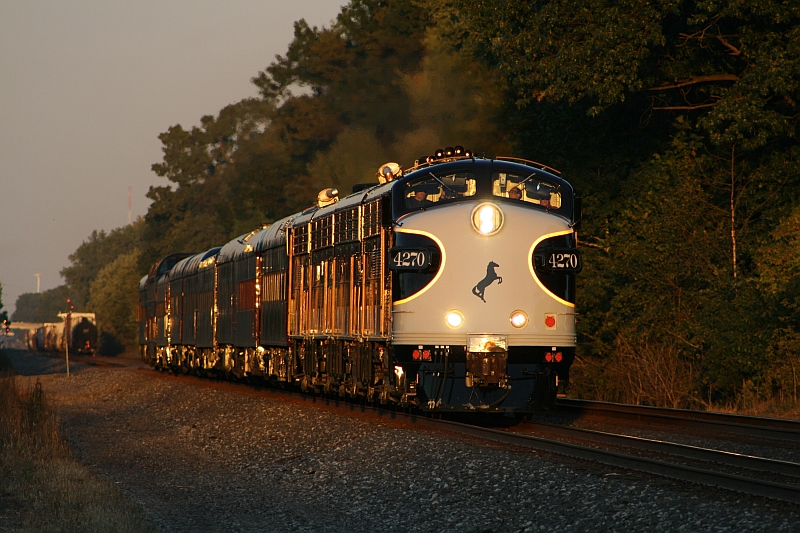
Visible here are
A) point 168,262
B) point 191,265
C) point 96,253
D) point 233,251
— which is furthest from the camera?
→ point 96,253

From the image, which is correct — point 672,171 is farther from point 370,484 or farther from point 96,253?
point 96,253

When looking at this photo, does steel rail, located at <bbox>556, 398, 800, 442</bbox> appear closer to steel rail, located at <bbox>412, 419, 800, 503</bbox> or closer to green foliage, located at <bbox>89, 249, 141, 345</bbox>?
steel rail, located at <bbox>412, 419, 800, 503</bbox>

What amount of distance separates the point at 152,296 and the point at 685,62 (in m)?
28.2

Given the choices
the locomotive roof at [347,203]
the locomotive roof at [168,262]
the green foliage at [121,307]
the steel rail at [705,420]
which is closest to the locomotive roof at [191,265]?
the locomotive roof at [168,262]

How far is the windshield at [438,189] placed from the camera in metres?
16.7

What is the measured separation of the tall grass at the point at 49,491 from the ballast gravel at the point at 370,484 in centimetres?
38

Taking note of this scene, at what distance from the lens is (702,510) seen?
9.59 meters

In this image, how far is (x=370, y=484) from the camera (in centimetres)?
1245

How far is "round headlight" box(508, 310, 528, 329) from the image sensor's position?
1641 cm

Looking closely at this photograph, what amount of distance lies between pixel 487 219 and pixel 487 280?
2.97 feet

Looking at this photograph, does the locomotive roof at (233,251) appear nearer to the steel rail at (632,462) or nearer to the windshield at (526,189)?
the steel rail at (632,462)

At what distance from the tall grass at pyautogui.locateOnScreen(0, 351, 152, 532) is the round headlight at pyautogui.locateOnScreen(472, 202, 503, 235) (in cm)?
642

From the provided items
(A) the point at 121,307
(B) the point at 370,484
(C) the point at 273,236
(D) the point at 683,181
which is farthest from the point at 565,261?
(A) the point at 121,307

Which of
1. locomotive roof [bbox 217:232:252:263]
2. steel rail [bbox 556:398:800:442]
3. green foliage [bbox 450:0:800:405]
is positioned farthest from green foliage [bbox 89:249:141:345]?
steel rail [bbox 556:398:800:442]
